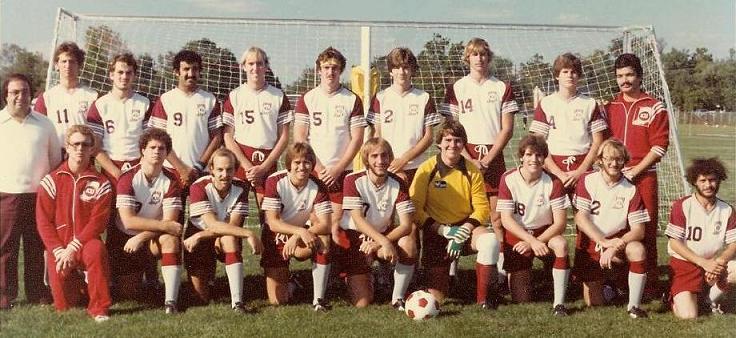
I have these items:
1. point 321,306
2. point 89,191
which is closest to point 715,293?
point 321,306

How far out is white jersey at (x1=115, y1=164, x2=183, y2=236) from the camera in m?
4.01

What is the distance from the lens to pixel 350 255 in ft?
13.8

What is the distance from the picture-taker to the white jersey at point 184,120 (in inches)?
179

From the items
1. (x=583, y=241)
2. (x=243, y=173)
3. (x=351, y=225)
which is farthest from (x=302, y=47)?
(x=583, y=241)

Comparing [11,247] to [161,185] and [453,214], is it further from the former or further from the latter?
[453,214]

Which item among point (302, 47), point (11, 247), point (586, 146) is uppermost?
point (302, 47)

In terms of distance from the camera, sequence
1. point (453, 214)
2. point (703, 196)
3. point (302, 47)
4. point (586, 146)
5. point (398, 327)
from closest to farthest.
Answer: point (398, 327) → point (703, 196) → point (453, 214) → point (586, 146) → point (302, 47)

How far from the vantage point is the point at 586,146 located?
4617mm

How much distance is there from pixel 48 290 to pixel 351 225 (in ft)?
6.18

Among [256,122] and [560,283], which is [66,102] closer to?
[256,122]

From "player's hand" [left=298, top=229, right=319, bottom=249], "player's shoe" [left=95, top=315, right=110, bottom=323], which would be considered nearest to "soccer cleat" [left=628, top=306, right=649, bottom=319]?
"player's hand" [left=298, top=229, right=319, bottom=249]

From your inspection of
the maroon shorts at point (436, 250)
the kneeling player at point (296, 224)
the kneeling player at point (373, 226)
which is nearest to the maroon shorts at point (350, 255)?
the kneeling player at point (373, 226)

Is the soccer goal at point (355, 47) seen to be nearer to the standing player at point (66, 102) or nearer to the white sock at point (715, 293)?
the standing player at point (66, 102)

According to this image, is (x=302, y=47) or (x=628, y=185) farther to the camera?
(x=302, y=47)
